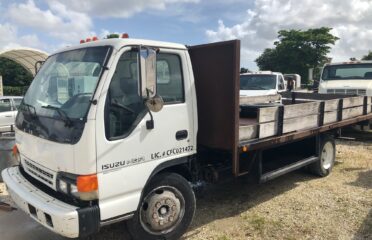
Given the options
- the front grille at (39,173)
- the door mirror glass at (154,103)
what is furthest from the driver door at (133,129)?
the front grille at (39,173)

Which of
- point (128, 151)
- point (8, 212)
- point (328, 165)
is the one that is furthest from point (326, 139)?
point (8, 212)

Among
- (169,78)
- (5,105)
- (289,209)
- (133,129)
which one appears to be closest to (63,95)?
(133,129)

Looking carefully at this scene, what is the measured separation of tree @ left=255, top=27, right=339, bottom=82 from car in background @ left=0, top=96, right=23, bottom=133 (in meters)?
41.5

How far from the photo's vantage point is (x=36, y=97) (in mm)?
4039

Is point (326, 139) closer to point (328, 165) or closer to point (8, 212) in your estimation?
point (328, 165)

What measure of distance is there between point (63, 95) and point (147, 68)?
1018 mm

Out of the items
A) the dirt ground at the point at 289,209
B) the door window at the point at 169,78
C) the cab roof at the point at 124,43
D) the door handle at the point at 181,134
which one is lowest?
the dirt ground at the point at 289,209

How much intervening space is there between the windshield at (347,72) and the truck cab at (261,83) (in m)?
1.42

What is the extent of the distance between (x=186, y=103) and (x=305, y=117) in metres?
2.34

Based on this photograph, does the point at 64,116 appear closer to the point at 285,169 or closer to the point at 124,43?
the point at 124,43

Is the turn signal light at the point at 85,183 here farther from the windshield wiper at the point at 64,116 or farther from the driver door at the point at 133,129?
the windshield wiper at the point at 64,116

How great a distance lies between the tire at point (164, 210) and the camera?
3771 millimetres

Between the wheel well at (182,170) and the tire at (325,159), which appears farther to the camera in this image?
the tire at (325,159)

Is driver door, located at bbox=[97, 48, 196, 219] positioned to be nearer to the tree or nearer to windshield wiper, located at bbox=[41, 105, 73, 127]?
windshield wiper, located at bbox=[41, 105, 73, 127]
